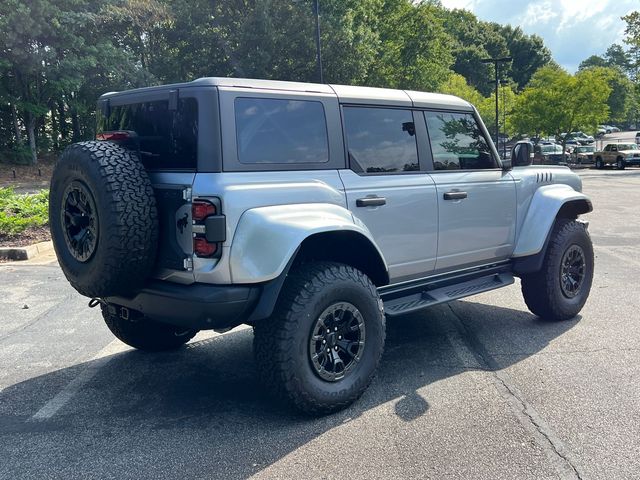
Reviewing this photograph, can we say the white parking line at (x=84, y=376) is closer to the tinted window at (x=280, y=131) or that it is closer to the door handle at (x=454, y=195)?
Result: the tinted window at (x=280, y=131)

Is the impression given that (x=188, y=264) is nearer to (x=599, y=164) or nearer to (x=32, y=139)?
(x=32, y=139)

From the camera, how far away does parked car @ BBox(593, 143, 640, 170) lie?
3519cm

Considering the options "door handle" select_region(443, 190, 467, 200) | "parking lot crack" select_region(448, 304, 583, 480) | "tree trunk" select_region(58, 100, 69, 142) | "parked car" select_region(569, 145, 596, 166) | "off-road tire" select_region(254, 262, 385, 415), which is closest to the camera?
"parking lot crack" select_region(448, 304, 583, 480)

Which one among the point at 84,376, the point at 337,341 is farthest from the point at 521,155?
the point at 84,376

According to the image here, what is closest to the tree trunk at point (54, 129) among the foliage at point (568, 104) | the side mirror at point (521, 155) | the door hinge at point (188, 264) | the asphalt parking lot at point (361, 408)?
the foliage at point (568, 104)

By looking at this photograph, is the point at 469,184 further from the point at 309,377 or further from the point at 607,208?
the point at 607,208

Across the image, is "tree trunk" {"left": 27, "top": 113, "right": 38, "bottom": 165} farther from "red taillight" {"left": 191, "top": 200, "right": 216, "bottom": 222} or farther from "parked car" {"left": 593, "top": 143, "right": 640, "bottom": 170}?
"parked car" {"left": 593, "top": 143, "right": 640, "bottom": 170}

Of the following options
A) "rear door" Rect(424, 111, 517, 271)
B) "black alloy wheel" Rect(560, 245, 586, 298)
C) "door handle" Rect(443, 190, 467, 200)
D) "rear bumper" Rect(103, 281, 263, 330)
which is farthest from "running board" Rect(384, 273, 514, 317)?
"rear bumper" Rect(103, 281, 263, 330)

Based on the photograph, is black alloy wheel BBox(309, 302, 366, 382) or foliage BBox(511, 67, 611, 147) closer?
black alloy wheel BBox(309, 302, 366, 382)

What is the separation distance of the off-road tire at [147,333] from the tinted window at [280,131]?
68.1 inches

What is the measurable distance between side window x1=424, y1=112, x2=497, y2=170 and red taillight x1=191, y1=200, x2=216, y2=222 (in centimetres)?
212

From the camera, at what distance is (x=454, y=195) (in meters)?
4.59

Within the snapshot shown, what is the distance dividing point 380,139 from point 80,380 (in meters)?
2.91

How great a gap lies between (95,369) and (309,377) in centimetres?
206
